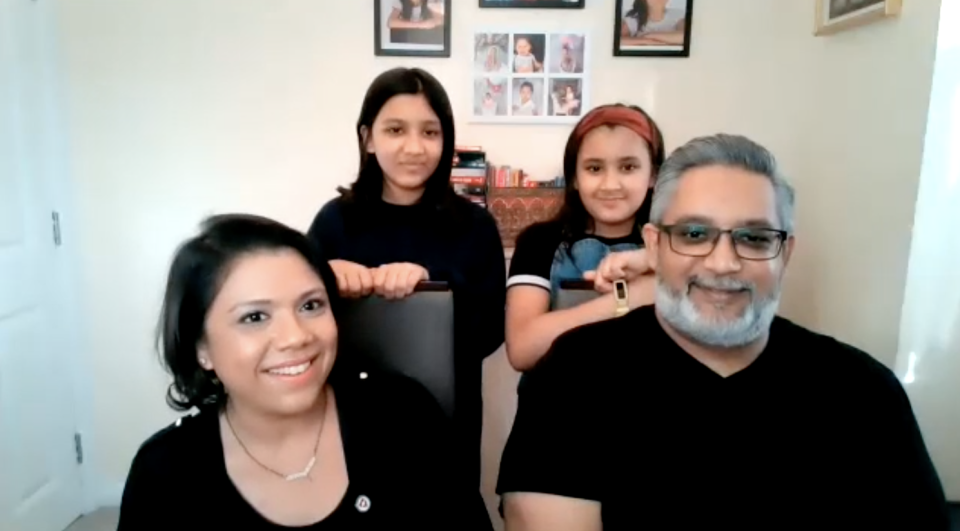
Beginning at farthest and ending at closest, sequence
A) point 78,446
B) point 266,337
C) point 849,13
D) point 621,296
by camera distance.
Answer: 1. point 78,446
2. point 849,13
3. point 621,296
4. point 266,337

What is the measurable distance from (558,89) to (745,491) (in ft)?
5.66

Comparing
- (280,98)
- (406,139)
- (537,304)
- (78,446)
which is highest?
(280,98)

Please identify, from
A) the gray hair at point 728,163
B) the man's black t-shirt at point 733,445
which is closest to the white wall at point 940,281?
the man's black t-shirt at point 733,445

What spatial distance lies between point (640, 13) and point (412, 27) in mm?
841

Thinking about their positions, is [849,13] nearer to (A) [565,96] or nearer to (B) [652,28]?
(B) [652,28]

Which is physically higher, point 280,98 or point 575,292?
point 280,98

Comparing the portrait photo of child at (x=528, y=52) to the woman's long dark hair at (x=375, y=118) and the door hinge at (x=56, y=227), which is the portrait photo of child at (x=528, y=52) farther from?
the door hinge at (x=56, y=227)

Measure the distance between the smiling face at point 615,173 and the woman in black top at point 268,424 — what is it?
629 millimetres

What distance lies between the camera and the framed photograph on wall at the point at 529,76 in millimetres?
2504

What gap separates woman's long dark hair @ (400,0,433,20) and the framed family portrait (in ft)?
4.51

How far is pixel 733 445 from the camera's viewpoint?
1.19 m

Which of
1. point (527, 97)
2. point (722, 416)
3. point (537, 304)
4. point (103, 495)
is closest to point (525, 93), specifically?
point (527, 97)

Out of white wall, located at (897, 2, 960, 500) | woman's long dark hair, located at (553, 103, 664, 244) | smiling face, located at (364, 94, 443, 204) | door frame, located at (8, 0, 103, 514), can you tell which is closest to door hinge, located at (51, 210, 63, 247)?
door frame, located at (8, 0, 103, 514)

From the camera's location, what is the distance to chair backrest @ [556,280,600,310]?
1.47 m
